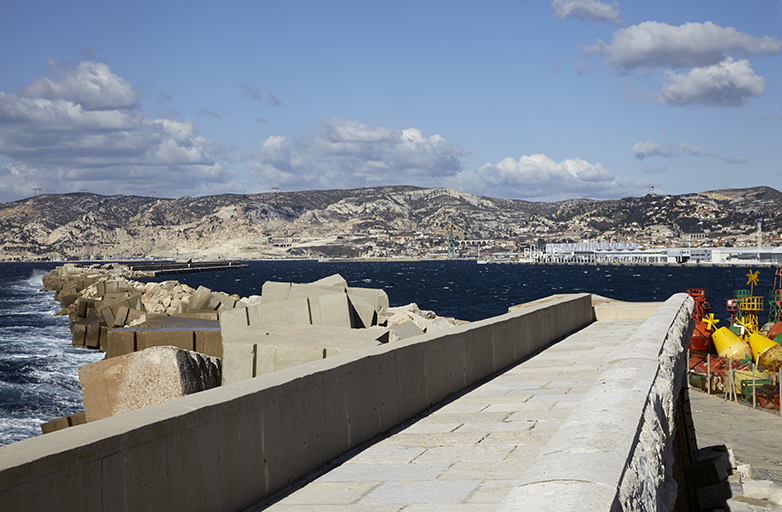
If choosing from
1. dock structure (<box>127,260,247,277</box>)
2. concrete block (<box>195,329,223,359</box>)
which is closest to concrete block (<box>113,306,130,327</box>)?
concrete block (<box>195,329,223,359</box>)

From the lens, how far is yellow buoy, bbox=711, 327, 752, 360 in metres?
26.1

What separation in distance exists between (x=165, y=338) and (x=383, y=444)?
14.5 metres

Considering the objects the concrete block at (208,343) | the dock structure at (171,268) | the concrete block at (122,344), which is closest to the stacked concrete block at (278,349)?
the concrete block at (208,343)

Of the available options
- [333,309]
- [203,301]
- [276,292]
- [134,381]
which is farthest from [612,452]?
[203,301]

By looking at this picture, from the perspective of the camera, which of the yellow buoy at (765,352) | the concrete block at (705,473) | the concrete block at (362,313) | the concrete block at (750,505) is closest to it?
the concrete block at (750,505)

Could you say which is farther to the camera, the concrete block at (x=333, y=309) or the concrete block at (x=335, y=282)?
the concrete block at (x=335, y=282)

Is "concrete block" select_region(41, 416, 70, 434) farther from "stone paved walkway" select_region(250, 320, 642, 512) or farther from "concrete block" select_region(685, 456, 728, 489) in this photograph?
"concrete block" select_region(685, 456, 728, 489)

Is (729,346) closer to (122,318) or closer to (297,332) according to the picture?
(297,332)

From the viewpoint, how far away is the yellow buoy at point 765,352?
23.6 m

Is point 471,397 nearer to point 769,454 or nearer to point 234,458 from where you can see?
point 234,458

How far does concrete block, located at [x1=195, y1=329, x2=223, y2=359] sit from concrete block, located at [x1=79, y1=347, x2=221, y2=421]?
10720 mm

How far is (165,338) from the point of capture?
19.3 metres

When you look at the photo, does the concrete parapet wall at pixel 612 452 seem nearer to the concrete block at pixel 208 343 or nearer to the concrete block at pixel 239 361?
the concrete block at pixel 239 361

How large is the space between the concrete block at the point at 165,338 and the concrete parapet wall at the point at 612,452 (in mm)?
14313
